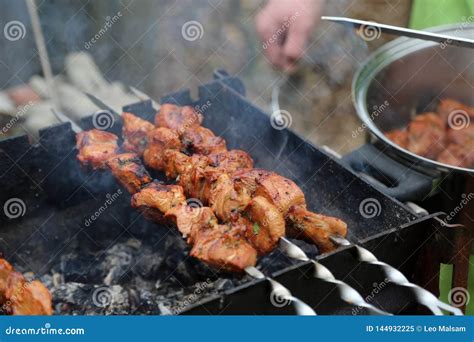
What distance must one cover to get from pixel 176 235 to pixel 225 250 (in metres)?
0.52

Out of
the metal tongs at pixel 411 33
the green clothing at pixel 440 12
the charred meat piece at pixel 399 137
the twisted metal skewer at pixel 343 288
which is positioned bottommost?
the twisted metal skewer at pixel 343 288

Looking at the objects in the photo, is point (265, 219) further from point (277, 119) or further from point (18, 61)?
point (18, 61)

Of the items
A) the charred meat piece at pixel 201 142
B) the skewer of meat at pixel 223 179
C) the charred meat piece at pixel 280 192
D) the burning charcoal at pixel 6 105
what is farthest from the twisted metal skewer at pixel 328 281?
the burning charcoal at pixel 6 105

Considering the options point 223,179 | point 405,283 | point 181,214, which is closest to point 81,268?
point 181,214

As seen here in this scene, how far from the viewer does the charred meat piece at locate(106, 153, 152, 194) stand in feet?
11.0

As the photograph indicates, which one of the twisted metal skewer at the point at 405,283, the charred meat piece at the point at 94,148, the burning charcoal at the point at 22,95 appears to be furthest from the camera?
the burning charcoal at the point at 22,95

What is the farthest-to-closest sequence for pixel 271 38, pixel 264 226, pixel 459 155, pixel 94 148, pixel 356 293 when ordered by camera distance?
pixel 271 38, pixel 459 155, pixel 94 148, pixel 264 226, pixel 356 293

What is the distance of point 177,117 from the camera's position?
3789mm

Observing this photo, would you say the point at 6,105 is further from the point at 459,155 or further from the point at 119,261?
the point at 459,155

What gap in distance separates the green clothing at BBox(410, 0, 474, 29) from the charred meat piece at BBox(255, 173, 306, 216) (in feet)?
7.05

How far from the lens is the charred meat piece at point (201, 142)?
359 centimetres

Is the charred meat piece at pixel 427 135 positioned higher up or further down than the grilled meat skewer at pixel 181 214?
Answer: higher up

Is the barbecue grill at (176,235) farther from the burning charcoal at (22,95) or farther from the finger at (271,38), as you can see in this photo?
the burning charcoal at (22,95)

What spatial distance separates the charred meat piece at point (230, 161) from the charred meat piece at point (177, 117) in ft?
1.35
